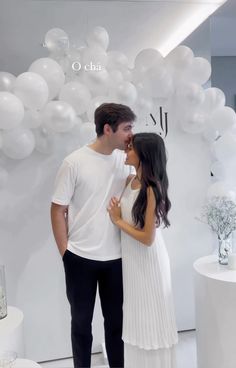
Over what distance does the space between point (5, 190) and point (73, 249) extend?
0.78m

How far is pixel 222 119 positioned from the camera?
2529 millimetres

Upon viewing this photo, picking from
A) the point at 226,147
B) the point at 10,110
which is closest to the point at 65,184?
the point at 10,110

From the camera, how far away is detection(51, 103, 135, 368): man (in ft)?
6.09

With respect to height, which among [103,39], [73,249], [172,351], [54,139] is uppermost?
[103,39]

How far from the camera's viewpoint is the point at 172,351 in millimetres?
1840

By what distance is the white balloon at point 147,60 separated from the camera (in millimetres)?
2324

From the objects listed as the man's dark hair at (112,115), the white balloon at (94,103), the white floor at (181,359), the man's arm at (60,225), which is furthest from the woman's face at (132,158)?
the white floor at (181,359)

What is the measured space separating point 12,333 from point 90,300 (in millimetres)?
406

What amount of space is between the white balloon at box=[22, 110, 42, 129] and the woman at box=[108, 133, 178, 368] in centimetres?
62

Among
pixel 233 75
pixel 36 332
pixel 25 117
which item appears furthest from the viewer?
pixel 233 75

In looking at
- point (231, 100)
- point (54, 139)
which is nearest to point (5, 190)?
point (54, 139)

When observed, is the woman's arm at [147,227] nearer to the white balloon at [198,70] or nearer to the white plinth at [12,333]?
the white plinth at [12,333]

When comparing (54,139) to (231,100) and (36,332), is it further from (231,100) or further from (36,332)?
(231,100)

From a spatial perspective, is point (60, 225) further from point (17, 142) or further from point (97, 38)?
point (97, 38)
